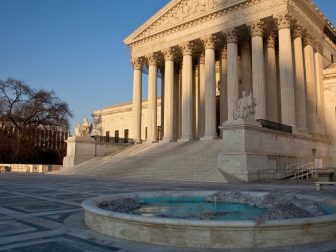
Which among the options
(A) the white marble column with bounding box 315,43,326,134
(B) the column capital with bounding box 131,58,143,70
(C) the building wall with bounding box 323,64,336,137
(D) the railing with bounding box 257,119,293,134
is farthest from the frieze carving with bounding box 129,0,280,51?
(C) the building wall with bounding box 323,64,336,137

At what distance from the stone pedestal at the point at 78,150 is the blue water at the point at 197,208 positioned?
96.4 ft

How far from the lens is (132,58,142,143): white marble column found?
146 feet

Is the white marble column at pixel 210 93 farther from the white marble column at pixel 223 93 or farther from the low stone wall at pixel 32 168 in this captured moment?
the low stone wall at pixel 32 168

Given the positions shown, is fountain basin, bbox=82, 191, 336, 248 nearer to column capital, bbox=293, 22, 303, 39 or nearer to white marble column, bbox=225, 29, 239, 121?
white marble column, bbox=225, 29, 239, 121

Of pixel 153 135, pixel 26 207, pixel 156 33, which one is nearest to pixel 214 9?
pixel 156 33

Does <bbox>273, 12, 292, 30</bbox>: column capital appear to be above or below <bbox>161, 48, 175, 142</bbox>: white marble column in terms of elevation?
above

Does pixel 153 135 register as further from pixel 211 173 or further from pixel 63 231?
pixel 63 231

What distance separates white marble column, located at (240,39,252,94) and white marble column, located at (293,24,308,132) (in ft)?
19.5

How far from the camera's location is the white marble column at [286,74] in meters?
30.9

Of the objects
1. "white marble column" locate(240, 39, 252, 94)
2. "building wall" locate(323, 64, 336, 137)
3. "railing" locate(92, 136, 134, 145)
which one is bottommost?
"railing" locate(92, 136, 134, 145)

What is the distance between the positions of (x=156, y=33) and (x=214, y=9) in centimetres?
890

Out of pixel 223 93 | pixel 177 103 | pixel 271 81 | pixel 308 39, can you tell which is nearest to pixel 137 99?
pixel 177 103

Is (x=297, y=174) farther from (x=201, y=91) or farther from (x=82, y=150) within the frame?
(x=82, y=150)

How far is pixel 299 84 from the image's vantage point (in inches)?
1314
